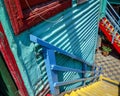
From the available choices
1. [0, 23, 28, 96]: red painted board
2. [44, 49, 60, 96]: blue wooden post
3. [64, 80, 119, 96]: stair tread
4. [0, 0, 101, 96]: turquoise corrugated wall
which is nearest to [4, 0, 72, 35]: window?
[0, 0, 101, 96]: turquoise corrugated wall

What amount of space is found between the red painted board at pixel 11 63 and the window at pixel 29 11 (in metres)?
0.23

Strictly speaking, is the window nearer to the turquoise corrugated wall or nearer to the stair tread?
the turquoise corrugated wall

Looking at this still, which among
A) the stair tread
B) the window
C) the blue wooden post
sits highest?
the window

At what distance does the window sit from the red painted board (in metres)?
0.23

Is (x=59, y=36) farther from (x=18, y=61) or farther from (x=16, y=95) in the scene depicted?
(x=16, y=95)

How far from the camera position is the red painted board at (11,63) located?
2307 mm

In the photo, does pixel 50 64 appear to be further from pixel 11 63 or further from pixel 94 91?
pixel 94 91

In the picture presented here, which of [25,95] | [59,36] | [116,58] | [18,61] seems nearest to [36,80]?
[25,95]

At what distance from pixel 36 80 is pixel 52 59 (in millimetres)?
566

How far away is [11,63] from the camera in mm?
2512

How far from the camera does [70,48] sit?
4570 millimetres

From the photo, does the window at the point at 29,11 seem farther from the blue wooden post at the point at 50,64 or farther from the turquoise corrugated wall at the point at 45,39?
the blue wooden post at the point at 50,64

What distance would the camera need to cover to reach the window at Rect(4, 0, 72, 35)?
2.22 meters

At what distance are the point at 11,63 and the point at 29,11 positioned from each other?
3.04ft
